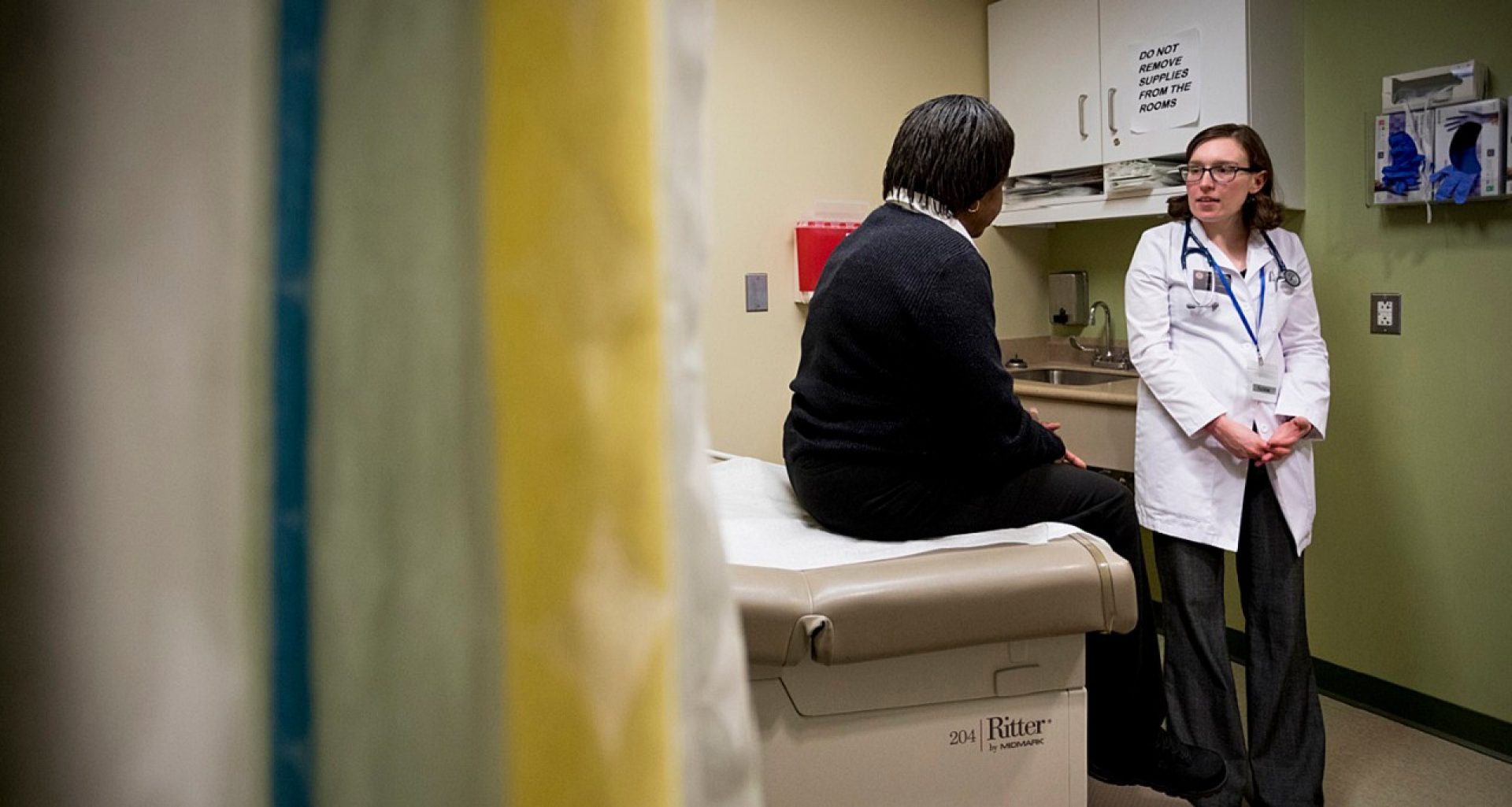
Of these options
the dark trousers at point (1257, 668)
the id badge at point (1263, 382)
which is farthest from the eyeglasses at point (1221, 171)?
the dark trousers at point (1257, 668)

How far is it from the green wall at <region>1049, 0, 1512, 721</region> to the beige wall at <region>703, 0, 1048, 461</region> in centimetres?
114

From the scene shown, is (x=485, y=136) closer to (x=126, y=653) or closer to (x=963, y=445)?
(x=126, y=653)

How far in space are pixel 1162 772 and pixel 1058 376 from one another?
206 cm

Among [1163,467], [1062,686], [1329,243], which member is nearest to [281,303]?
[1062,686]

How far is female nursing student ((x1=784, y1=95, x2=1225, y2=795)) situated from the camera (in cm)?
175

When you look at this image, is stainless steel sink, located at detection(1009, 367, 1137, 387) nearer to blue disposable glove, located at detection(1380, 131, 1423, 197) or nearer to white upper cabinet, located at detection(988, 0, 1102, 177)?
white upper cabinet, located at detection(988, 0, 1102, 177)

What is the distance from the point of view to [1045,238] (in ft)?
13.2

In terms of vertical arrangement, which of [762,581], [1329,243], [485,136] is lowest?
[762,581]

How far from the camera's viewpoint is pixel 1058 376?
150 inches

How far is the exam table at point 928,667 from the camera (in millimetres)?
1445

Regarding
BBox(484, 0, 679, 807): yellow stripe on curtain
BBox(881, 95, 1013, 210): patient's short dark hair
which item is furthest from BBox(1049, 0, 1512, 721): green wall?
BBox(484, 0, 679, 807): yellow stripe on curtain

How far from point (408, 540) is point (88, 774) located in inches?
3.5

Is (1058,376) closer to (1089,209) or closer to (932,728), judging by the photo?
(1089,209)

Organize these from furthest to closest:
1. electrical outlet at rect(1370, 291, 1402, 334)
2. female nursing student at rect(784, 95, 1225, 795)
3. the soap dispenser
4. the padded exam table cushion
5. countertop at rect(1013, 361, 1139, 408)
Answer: the soap dispenser, countertop at rect(1013, 361, 1139, 408), electrical outlet at rect(1370, 291, 1402, 334), female nursing student at rect(784, 95, 1225, 795), the padded exam table cushion
